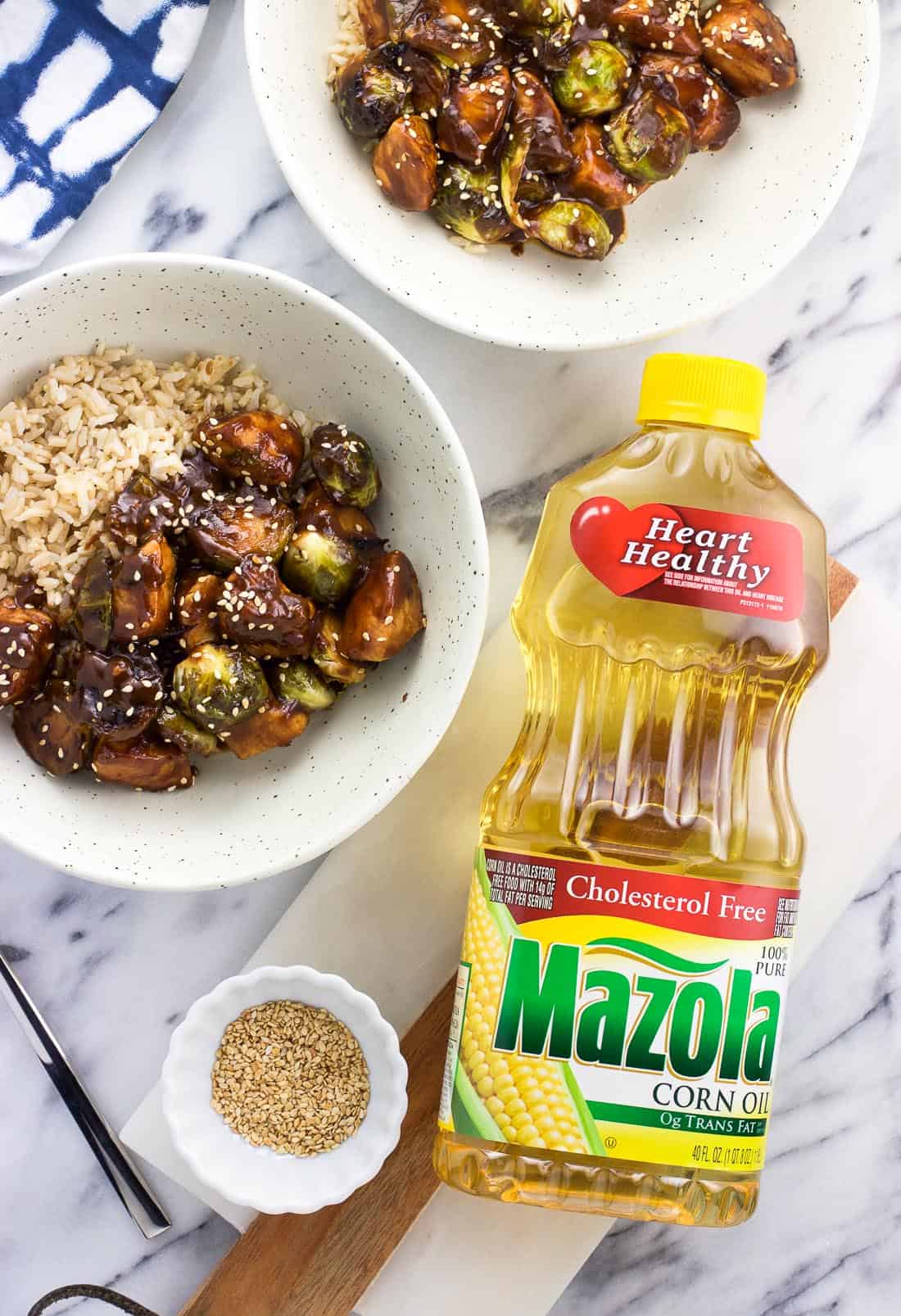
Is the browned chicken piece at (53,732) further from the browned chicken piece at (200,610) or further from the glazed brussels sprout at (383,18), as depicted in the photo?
the glazed brussels sprout at (383,18)

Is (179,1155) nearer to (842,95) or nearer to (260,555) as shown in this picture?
(260,555)

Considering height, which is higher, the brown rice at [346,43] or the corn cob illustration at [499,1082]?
the brown rice at [346,43]

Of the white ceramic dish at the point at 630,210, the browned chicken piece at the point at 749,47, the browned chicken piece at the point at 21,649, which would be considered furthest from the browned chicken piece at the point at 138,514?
the browned chicken piece at the point at 749,47

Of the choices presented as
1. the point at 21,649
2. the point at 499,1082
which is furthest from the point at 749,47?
the point at 499,1082

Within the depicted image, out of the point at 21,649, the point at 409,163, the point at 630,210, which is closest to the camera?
the point at 21,649

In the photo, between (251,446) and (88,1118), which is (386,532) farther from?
(88,1118)

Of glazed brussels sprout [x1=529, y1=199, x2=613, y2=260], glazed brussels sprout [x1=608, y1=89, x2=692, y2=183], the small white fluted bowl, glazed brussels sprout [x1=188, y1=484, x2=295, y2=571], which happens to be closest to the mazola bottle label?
the small white fluted bowl
